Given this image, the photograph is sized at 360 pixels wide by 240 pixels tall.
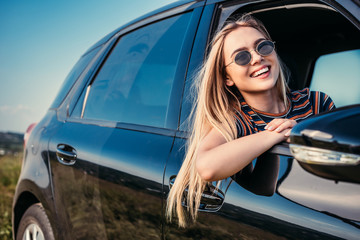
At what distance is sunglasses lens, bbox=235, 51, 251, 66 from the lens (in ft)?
5.22

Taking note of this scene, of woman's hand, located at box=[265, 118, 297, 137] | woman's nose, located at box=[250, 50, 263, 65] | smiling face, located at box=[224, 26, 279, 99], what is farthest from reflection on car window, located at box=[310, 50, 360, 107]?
woman's hand, located at box=[265, 118, 297, 137]

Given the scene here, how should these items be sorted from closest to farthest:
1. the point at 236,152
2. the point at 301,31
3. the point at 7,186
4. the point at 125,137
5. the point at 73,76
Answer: the point at 236,152, the point at 125,137, the point at 301,31, the point at 73,76, the point at 7,186

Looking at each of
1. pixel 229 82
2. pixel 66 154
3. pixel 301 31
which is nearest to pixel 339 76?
pixel 301 31

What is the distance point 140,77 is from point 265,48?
77 cm

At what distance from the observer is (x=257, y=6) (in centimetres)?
172

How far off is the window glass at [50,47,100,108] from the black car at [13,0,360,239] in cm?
1

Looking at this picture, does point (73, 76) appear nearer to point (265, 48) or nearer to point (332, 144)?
point (265, 48)

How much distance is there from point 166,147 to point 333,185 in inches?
29.4

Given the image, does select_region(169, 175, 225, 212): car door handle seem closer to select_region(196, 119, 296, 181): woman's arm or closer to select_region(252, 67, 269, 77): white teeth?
select_region(196, 119, 296, 181): woman's arm

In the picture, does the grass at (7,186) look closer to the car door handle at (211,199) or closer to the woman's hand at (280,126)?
the car door handle at (211,199)

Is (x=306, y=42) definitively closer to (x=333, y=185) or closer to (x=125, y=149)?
(x=125, y=149)

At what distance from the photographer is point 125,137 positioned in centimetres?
185

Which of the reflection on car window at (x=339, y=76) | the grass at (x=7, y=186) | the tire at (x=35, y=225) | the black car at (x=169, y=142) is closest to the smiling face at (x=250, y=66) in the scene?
the black car at (x=169, y=142)

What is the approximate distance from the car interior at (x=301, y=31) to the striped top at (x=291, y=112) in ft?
1.29
